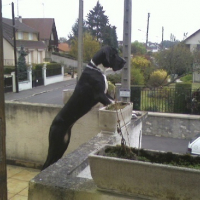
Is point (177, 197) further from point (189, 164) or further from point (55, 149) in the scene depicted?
point (55, 149)

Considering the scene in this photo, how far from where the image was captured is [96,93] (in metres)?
4.36

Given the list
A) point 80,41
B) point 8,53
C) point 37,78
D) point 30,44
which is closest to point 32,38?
point 30,44

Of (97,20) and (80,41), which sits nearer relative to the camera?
(80,41)

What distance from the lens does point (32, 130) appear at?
721 cm

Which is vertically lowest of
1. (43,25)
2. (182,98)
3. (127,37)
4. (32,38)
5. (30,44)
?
(182,98)

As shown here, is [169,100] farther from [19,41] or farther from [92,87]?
[19,41]

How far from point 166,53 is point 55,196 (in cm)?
2735

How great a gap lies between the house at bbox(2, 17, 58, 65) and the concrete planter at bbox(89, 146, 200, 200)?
35947 mm

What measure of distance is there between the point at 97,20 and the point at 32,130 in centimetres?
4981

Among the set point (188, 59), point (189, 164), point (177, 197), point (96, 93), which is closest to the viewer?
point (177, 197)

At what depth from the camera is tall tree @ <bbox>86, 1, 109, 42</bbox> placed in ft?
178

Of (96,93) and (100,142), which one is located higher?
(96,93)

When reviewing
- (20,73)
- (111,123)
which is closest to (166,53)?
(20,73)

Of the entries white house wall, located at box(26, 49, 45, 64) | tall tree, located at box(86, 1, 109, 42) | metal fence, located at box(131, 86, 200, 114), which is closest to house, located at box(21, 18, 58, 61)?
white house wall, located at box(26, 49, 45, 64)
